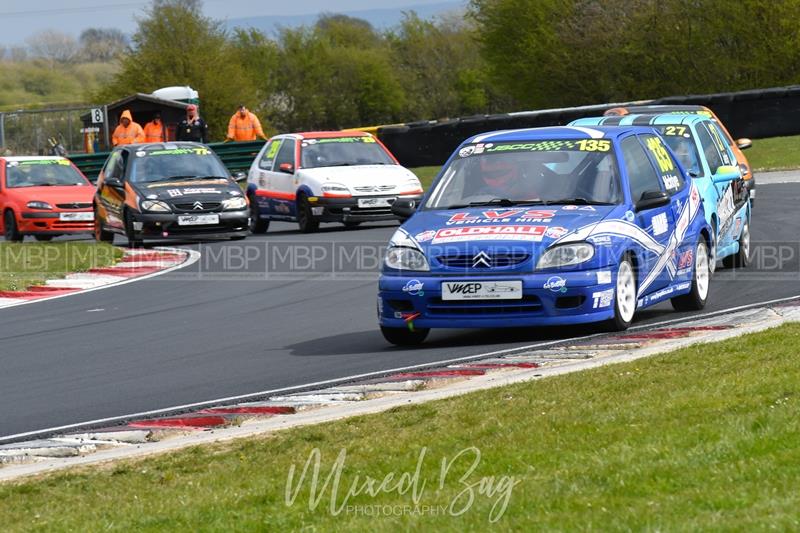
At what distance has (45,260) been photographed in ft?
68.2

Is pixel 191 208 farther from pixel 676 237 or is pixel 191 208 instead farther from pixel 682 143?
pixel 676 237

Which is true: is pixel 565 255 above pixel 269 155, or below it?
below

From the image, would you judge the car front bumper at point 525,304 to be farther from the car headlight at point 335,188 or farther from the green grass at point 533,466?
the car headlight at point 335,188

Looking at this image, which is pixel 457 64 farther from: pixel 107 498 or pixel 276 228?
pixel 107 498

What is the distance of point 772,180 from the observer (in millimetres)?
28547

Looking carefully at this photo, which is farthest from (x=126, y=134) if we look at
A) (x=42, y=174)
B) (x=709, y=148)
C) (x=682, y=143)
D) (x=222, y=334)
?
(x=222, y=334)

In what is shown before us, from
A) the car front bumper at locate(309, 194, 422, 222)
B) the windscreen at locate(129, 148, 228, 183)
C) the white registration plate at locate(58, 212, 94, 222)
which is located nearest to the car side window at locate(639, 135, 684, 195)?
the car front bumper at locate(309, 194, 422, 222)

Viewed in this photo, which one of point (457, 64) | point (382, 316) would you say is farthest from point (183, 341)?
point (457, 64)

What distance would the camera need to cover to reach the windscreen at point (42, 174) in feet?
85.8

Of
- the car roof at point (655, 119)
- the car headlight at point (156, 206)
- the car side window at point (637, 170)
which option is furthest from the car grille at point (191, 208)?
the car side window at point (637, 170)

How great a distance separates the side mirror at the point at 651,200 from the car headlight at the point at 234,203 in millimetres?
12003

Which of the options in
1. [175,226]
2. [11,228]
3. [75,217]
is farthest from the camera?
[11,228]

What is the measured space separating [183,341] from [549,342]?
3085 mm

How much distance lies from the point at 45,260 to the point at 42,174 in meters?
6.09
